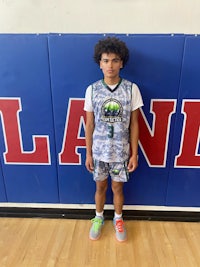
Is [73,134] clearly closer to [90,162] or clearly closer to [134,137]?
[90,162]

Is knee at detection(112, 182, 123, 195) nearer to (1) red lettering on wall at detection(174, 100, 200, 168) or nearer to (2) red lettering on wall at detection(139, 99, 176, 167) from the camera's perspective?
(2) red lettering on wall at detection(139, 99, 176, 167)

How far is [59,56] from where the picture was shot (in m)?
1.28

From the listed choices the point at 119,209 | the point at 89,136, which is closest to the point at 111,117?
the point at 89,136

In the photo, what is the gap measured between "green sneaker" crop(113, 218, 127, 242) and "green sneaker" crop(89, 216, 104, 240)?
0.30ft

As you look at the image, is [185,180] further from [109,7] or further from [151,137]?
[109,7]

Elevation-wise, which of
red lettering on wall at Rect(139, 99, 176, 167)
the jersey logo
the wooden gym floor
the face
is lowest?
the wooden gym floor

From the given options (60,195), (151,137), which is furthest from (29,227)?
(151,137)

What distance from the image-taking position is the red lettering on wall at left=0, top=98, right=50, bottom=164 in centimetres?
140

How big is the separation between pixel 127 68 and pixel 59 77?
1.20 feet

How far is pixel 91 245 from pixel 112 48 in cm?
107

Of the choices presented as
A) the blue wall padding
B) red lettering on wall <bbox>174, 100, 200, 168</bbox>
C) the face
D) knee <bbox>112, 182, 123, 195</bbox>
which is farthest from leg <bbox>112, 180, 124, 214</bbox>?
the face

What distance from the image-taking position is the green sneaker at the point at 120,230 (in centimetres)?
144

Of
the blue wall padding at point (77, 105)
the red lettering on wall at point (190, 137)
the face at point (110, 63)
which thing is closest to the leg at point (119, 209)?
the blue wall padding at point (77, 105)

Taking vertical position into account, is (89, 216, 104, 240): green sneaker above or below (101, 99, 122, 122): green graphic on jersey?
below
